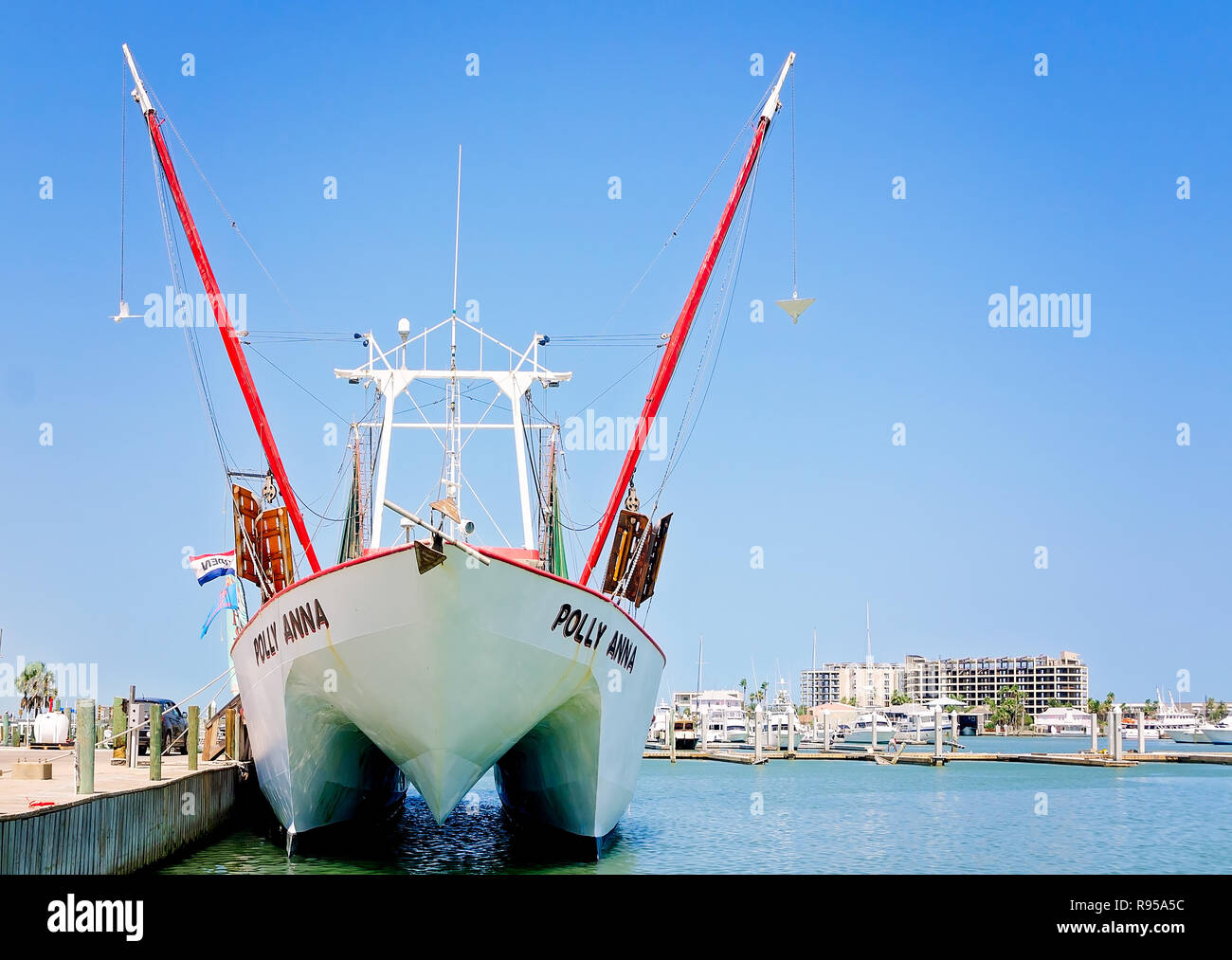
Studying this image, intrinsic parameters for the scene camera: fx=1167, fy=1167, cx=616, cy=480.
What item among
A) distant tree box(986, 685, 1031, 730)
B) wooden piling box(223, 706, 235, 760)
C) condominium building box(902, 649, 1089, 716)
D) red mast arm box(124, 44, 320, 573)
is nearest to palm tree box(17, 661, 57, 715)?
wooden piling box(223, 706, 235, 760)

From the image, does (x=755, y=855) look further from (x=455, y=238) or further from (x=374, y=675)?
(x=455, y=238)

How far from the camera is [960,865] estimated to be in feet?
83.1

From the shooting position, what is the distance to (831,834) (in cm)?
3050

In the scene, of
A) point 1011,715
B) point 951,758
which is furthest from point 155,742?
point 1011,715

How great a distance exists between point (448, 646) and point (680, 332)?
11.5 m

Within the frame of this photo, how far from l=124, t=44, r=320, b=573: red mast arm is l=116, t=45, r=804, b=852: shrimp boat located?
0.13 feet

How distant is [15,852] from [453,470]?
1162cm

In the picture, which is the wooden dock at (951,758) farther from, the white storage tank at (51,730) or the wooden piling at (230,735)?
the wooden piling at (230,735)

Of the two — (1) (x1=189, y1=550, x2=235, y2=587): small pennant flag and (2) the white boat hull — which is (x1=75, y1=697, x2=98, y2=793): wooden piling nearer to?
(2) the white boat hull

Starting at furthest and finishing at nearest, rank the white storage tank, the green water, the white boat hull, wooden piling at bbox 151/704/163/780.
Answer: the white storage tank → the green water → wooden piling at bbox 151/704/163/780 → the white boat hull

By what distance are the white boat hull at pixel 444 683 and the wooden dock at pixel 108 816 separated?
2055mm

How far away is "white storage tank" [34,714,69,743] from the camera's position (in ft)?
122

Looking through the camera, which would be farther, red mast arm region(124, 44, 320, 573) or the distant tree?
the distant tree
